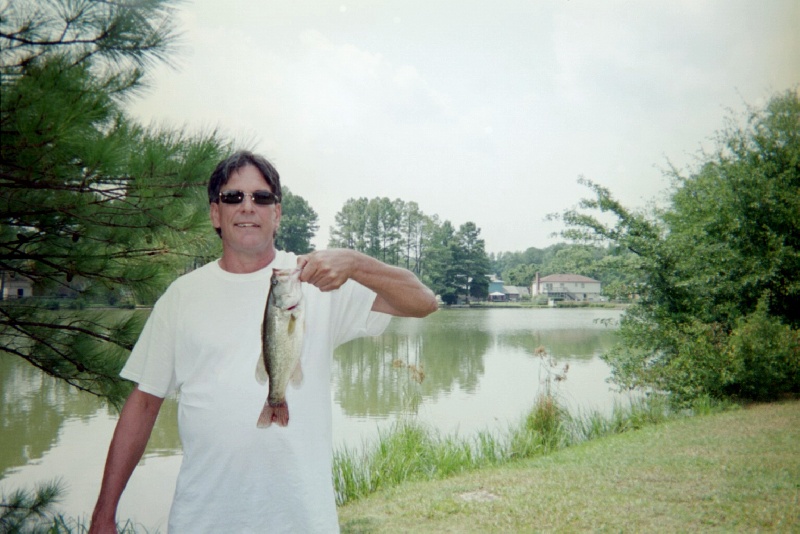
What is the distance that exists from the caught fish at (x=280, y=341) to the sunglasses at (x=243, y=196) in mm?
261

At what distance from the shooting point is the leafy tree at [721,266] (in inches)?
351


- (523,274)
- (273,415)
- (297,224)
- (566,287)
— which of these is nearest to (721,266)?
(273,415)

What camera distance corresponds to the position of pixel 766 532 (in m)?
3.92

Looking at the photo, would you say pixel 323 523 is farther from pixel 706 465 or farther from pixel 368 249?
pixel 368 249

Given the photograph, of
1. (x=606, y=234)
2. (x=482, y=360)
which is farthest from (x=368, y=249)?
(x=606, y=234)

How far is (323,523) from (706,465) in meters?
4.93

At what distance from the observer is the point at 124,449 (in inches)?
63.8

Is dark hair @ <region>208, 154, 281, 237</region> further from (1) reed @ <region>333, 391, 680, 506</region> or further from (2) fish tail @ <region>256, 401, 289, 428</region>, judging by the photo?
(1) reed @ <region>333, 391, 680, 506</region>

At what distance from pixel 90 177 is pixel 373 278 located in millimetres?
1294

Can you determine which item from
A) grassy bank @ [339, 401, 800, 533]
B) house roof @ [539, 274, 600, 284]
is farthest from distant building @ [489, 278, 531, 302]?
grassy bank @ [339, 401, 800, 533]

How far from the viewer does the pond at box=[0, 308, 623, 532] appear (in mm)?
6539

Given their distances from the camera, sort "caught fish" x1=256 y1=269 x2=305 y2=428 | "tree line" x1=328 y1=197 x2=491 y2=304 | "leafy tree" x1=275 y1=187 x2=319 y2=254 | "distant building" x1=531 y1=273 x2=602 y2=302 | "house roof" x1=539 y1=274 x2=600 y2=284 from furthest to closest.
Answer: "house roof" x1=539 y1=274 x2=600 y2=284 < "distant building" x1=531 y1=273 x2=602 y2=302 < "tree line" x1=328 y1=197 x2=491 y2=304 < "leafy tree" x1=275 y1=187 x2=319 y2=254 < "caught fish" x1=256 y1=269 x2=305 y2=428

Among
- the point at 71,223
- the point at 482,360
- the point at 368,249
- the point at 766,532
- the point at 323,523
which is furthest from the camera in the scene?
the point at 368,249

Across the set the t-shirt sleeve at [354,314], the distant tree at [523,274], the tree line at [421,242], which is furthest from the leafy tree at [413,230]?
the t-shirt sleeve at [354,314]
